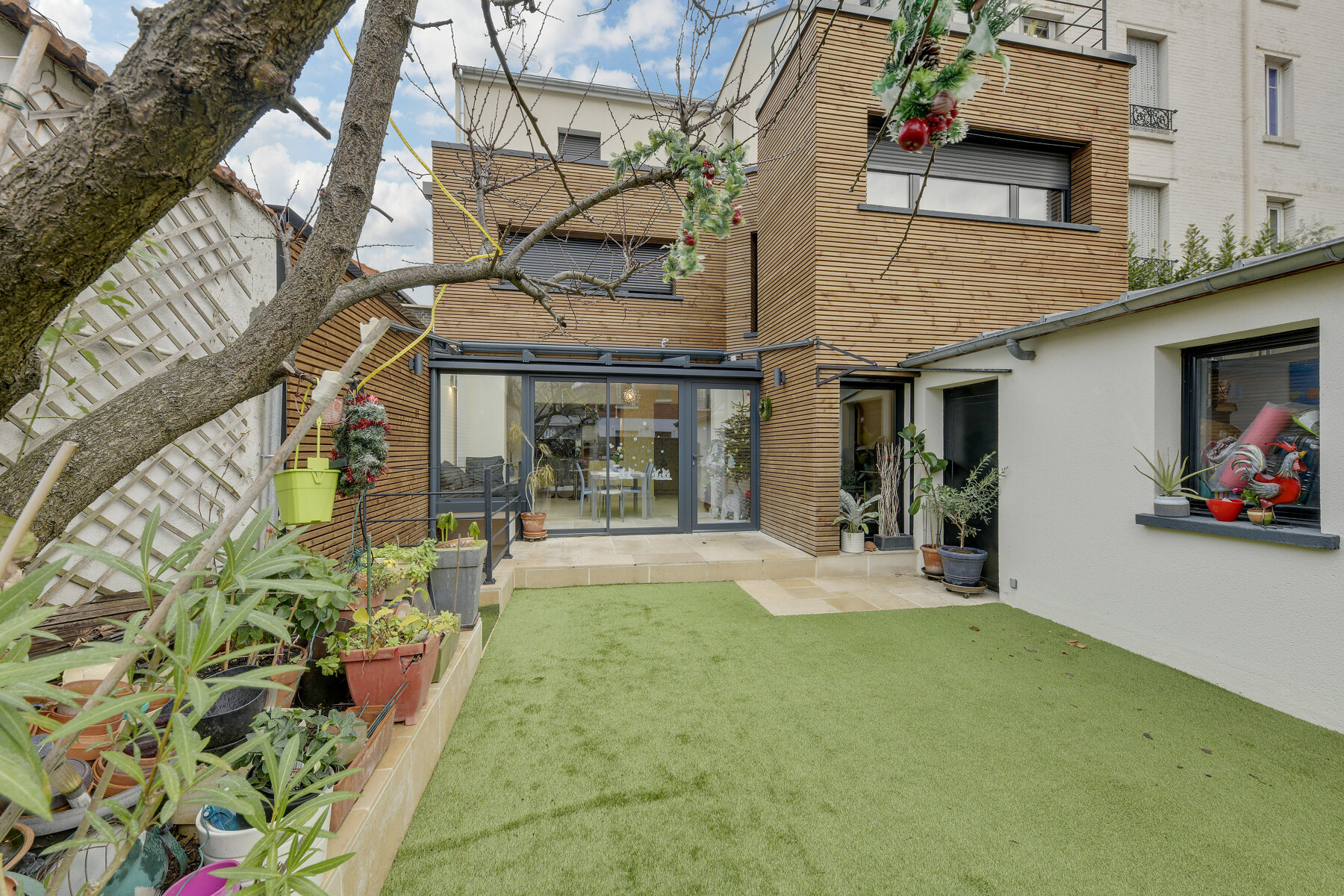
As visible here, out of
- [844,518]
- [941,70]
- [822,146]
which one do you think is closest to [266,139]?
[941,70]

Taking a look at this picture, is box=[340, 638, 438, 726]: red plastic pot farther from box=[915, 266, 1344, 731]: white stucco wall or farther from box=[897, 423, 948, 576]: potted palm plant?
box=[897, 423, 948, 576]: potted palm plant

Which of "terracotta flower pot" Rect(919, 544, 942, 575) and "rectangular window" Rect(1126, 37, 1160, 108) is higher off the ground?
"rectangular window" Rect(1126, 37, 1160, 108)

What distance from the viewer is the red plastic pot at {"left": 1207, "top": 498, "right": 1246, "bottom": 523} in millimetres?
2910

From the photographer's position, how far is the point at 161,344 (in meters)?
2.32

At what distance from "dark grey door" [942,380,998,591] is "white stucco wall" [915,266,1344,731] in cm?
23

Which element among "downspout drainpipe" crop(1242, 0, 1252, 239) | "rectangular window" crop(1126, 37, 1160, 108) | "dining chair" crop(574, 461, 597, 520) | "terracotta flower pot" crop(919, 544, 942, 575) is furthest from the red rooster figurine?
"rectangular window" crop(1126, 37, 1160, 108)

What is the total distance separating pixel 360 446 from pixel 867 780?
2953 mm

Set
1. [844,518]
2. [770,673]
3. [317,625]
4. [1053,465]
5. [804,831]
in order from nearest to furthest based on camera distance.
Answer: [804,831] → [317,625] → [770,673] → [1053,465] → [844,518]

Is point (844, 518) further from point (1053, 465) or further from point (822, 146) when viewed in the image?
point (822, 146)

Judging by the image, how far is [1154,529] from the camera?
333 cm

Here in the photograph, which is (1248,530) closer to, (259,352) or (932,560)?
(932,560)

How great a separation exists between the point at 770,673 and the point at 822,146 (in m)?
5.24

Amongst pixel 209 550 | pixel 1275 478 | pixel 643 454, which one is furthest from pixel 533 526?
pixel 1275 478

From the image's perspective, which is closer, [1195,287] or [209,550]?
[209,550]
